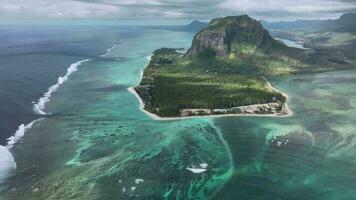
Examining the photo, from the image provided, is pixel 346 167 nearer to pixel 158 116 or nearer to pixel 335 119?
pixel 335 119

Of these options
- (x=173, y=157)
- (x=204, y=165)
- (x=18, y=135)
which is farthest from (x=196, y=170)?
(x=18, y=135)

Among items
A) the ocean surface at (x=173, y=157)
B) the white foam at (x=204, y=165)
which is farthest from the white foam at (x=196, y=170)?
the white foam at (x=204, y=165)

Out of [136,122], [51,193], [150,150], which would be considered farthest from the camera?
[136,122]

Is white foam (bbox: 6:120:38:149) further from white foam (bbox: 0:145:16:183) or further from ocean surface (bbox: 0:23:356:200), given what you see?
white foam (bbox: 0:145:16:183)

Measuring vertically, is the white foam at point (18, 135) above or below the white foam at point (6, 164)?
above

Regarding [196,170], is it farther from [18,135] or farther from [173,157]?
[18,135]

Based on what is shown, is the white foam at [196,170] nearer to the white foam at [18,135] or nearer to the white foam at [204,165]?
the white foam at [204,165]

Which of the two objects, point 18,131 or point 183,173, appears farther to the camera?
point 18,131

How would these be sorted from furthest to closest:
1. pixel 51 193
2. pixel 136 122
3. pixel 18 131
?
pixel 136 122 → pixel 18 131 → pixel 51 193

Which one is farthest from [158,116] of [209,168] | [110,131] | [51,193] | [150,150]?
[51,193]
